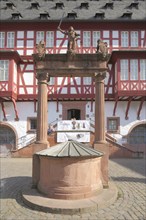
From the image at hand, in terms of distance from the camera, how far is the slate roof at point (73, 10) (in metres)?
21.8

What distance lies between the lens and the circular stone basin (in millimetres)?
6715

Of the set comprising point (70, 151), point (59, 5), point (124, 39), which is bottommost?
point (70, 151)

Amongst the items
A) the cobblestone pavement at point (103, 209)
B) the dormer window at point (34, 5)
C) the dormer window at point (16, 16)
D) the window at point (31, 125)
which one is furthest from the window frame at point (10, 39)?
the cobblestone pavement at point (103, 209)

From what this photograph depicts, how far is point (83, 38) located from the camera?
70.9 feet

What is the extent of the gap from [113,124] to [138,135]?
244 cm

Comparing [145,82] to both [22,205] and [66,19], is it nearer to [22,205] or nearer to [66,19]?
[66,19]

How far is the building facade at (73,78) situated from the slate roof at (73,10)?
0.10m

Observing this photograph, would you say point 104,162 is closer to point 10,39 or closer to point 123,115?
point 123,115

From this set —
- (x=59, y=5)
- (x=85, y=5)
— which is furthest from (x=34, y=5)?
(x=85, y=5)

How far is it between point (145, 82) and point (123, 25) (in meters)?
5.47

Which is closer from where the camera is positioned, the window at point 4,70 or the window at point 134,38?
the window at point 4,70

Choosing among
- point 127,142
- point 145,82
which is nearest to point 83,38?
point 145,82

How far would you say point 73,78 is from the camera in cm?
2133

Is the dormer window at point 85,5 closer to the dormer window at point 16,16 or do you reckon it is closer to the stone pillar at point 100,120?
the dormer window at point 16,16
